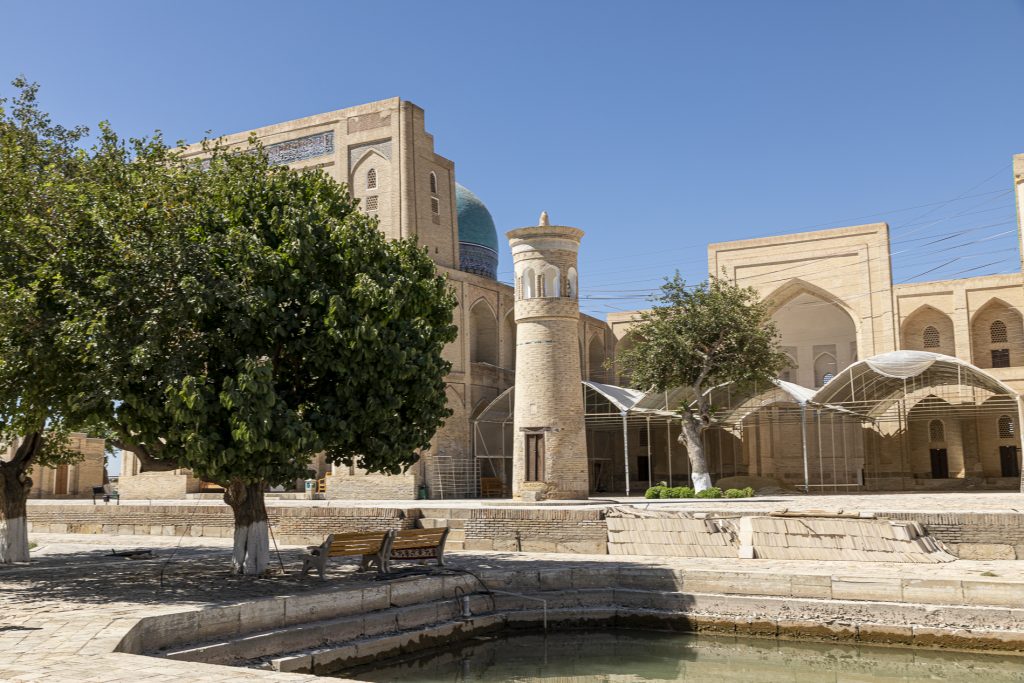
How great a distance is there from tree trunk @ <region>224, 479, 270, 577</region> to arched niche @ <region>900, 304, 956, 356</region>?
86.8 ft

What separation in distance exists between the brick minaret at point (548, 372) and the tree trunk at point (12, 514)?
1203 centimetres

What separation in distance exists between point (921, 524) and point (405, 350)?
7.42 metres

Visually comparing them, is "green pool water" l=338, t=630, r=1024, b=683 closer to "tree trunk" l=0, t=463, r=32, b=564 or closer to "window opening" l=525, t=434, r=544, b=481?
"tree trunk" l=0, t=463, r=32, b=564

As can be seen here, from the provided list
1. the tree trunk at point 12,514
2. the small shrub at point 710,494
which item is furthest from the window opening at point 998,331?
the tree trunk at point 12,514

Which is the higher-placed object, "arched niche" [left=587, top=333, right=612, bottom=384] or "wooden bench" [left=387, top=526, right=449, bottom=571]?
"arched niche" [left=587, top=333, right=612, bottom=384]

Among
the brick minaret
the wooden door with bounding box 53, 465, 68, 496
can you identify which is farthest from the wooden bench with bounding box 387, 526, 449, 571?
the wooden door with bounding box 53, 465, 68, 496

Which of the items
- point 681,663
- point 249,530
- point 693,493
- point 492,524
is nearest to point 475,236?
point 693,493

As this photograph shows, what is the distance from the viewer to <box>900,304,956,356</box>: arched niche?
108 feet

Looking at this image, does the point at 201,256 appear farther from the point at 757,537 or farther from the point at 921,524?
the point at 921,524

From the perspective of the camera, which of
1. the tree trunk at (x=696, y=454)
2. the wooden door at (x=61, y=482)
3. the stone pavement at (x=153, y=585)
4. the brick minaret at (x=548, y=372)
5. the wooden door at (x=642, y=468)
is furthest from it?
the wooden door at (x=642, y=468)

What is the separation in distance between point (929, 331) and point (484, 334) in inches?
606

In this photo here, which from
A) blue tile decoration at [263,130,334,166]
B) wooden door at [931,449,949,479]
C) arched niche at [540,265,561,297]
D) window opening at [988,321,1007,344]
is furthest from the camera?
window opening at [988,321,1007,344]

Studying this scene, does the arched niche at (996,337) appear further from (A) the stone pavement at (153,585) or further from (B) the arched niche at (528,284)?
(A) the stone pavement at (153,585)

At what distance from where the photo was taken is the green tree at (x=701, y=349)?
25406 mm
